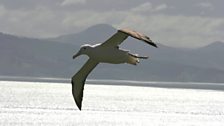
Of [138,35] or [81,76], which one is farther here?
[81,76]

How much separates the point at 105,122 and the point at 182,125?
2563 centimetres

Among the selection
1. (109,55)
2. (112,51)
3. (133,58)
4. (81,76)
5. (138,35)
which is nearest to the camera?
(138,35)

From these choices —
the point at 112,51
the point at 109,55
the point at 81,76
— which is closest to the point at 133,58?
the point at 112,51

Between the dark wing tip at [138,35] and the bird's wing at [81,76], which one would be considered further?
the bird's wing at [81,76]

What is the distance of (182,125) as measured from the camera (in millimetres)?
191625

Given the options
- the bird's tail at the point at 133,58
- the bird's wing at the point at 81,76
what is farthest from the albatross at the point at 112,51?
the bird's wing at the point at 81,76

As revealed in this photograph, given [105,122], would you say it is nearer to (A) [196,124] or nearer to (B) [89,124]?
(B) [89,124]

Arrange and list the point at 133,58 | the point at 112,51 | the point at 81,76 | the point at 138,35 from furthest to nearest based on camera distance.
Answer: the point at 81,76 < the point at 133,58 < the point at 112,51 < the point at 138,35

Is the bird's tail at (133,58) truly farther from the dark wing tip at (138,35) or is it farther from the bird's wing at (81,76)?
the bird's wing at (81,76)

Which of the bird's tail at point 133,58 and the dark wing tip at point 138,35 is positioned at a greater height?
the dark wing tip at point 138,35

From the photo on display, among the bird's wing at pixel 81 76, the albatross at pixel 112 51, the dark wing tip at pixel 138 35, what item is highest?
the dark wing tip at pixel 138 35

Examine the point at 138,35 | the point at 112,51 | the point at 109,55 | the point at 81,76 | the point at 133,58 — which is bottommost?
the point at 81,76

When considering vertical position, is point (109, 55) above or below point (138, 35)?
below

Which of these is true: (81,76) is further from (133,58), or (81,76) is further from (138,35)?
(138,35)
